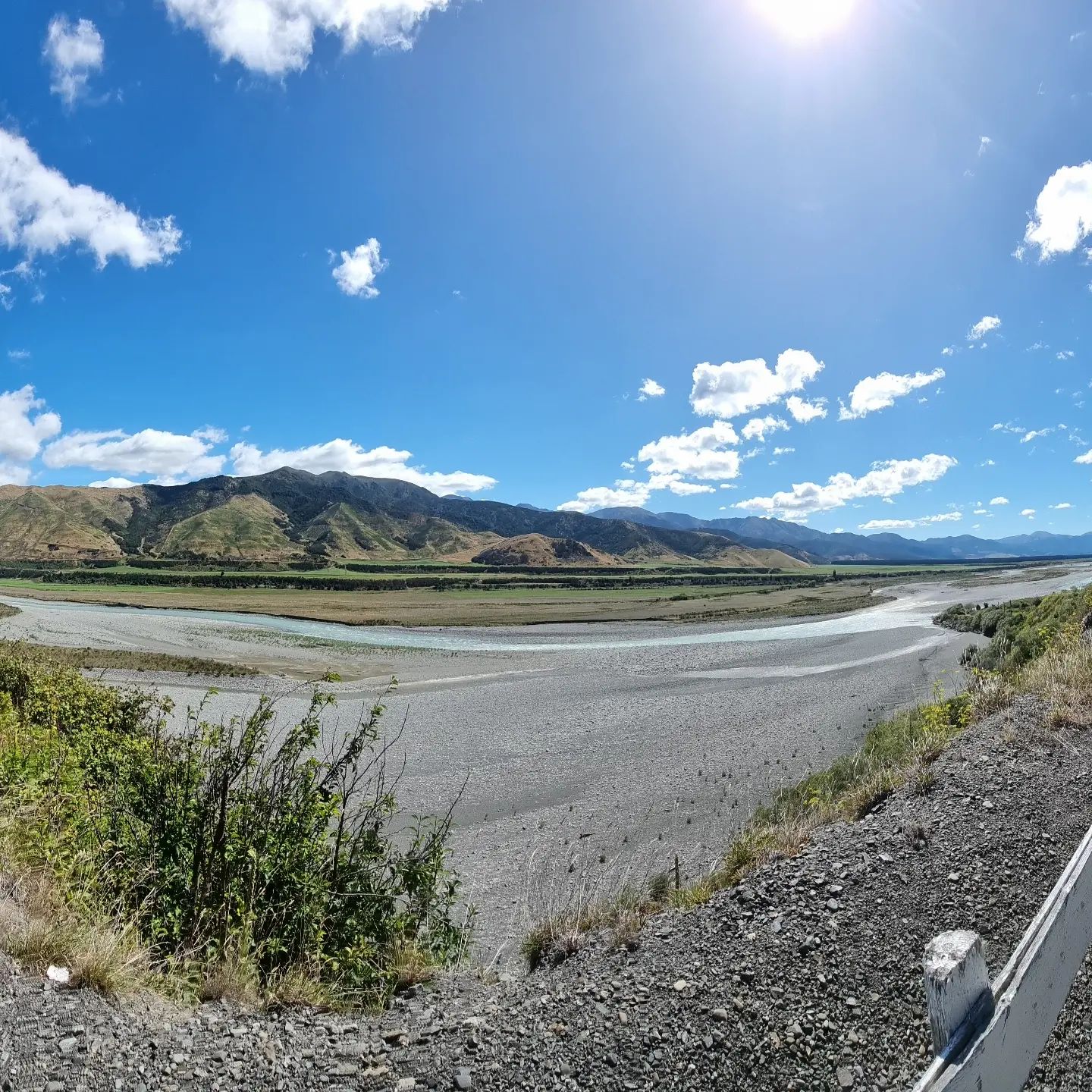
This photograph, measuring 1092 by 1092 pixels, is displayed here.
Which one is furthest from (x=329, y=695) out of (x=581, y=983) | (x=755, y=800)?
(x=755, y=800)

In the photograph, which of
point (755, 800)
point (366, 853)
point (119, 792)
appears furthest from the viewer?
point (755, 800)

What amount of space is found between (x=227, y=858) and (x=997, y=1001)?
16.6 ft

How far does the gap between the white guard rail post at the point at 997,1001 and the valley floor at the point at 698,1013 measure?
0.87 m

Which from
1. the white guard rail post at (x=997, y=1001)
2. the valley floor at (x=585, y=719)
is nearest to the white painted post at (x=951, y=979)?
the white guard rail post at (x=997, y=1001)

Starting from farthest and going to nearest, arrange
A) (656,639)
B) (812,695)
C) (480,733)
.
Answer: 1. (656,639)
2. (812,695)
3. (480,733)

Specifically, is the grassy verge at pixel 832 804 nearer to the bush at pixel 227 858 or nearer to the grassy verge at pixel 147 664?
the bush at pixel 227 858

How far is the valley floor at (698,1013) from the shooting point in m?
3.06

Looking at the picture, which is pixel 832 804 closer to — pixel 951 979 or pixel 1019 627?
pixel 951 979

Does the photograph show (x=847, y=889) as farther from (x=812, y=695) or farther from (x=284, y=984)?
(x=812, y=695)

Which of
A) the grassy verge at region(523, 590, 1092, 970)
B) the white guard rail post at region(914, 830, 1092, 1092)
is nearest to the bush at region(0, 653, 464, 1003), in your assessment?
the grassy verge at region(523, 590, 1092, 970)

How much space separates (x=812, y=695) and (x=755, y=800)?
14920 millimetres

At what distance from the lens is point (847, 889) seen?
182 inches

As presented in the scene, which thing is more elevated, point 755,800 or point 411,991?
point 411,991

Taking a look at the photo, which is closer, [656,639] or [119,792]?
[119,792]
